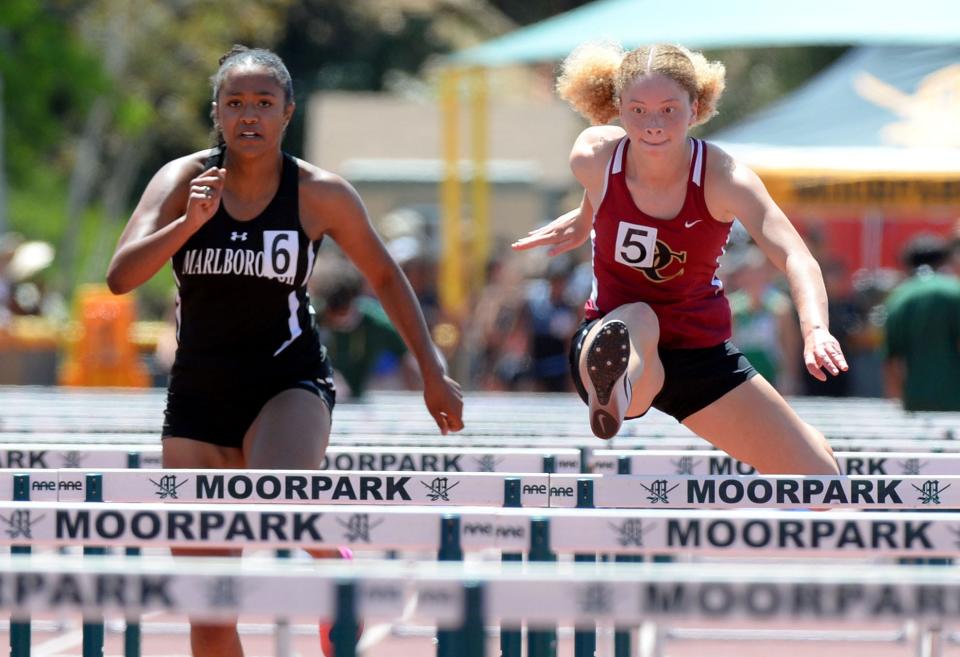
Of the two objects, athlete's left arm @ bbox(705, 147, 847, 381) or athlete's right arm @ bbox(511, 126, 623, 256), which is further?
athlete's right arm @ bbox(511, 126, 623, 256)

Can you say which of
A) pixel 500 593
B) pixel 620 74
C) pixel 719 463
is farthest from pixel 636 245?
pixel 500 593

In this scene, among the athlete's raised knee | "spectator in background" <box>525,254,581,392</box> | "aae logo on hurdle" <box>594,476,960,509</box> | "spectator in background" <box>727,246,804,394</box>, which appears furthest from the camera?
"spectator in background" <box>525,254,581,392</box>

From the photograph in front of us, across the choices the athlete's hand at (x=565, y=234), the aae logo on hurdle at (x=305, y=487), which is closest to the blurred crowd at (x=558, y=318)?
the athlete's hand at (x=565, y=234)

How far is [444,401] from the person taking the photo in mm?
5703

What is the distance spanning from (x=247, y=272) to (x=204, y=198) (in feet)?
1.29

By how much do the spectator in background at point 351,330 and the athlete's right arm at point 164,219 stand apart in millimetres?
5246

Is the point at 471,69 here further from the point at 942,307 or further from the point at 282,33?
the point at 282,33

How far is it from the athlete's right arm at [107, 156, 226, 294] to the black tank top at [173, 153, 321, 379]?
132mm

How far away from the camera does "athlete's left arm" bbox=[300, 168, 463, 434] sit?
5539 mm

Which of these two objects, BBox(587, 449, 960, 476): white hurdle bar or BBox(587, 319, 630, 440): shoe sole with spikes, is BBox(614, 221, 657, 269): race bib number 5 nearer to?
BBox(587, 319, 630, 440): shoe sole with spikes

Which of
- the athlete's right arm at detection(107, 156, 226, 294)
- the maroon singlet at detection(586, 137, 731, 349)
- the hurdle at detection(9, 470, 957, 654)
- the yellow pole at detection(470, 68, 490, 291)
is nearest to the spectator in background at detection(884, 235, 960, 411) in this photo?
the maroon singlet at detection(586, 137, 731, 349)

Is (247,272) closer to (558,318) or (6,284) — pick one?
(558,318)

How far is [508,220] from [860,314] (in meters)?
11.4

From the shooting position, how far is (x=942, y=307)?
35.7 ft
